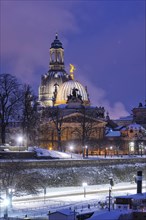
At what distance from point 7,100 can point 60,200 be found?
86.3 feet

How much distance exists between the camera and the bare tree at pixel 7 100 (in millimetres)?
87875

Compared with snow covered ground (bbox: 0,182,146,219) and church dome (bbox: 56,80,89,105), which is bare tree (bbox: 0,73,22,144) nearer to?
snow covered ground (bbox: 0,182,146,219)

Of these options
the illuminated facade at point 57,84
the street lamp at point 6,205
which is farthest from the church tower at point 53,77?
the street lamp at point 6,205

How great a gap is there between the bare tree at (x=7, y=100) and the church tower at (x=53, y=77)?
77.0 metres

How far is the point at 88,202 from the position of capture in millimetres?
64938

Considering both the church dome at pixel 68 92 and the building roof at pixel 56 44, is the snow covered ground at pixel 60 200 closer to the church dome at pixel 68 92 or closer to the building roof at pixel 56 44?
the church dome at pixel 68 92

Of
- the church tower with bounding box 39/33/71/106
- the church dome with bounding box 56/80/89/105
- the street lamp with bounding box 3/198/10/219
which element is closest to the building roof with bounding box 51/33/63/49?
the church tower with bounding box 39/33/71/106

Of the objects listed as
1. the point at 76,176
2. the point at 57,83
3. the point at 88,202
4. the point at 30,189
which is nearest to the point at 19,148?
the point at 76,176

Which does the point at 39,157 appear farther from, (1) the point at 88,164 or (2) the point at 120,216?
(2) the point at 120,216

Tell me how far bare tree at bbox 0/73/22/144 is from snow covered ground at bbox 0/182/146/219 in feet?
54.7

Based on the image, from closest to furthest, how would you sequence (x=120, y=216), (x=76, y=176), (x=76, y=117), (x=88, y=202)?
(x=120, y=216), (x=88, y=202), (x=76, y=176), (x=76, y=117)

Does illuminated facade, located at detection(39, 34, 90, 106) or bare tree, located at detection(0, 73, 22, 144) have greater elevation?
illuminated facade, located at detection(39, 34, 90, 106)

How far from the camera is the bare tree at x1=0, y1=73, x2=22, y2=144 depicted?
8788cm

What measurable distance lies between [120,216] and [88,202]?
19.9 metres
